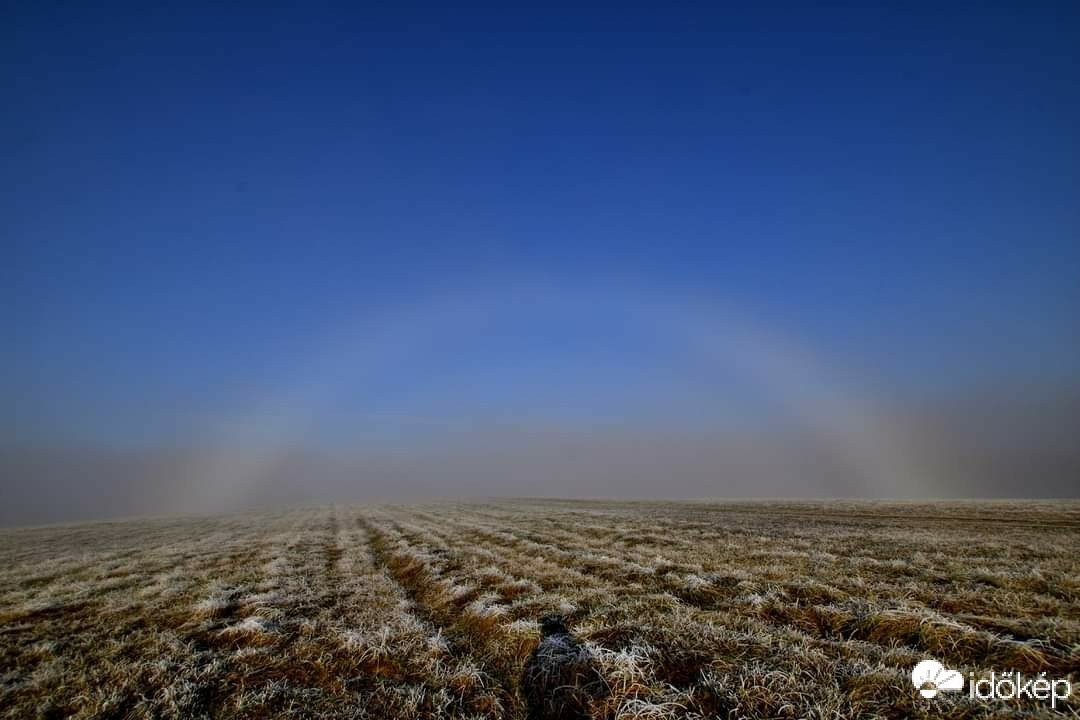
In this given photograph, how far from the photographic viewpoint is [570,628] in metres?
8.72

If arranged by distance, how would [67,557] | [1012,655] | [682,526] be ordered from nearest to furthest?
[1012,655] < [67,557] < [682,526]

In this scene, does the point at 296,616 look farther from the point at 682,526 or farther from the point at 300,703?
the point at 682,526

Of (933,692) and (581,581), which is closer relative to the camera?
(933,692)

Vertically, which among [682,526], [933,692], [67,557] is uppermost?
[933,692]

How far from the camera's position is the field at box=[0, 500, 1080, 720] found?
241 inches

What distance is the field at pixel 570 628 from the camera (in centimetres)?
613

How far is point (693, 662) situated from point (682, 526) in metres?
20.4

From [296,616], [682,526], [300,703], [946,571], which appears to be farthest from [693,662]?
[682,526]

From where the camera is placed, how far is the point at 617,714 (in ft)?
18.5

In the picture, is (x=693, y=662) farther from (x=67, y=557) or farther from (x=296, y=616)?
(x=67, y=557)

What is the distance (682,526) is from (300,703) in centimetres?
2274

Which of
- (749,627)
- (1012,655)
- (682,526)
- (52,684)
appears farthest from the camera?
(682,526)

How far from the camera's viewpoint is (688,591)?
435 inches

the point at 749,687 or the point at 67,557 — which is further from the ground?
the point at 749,687
